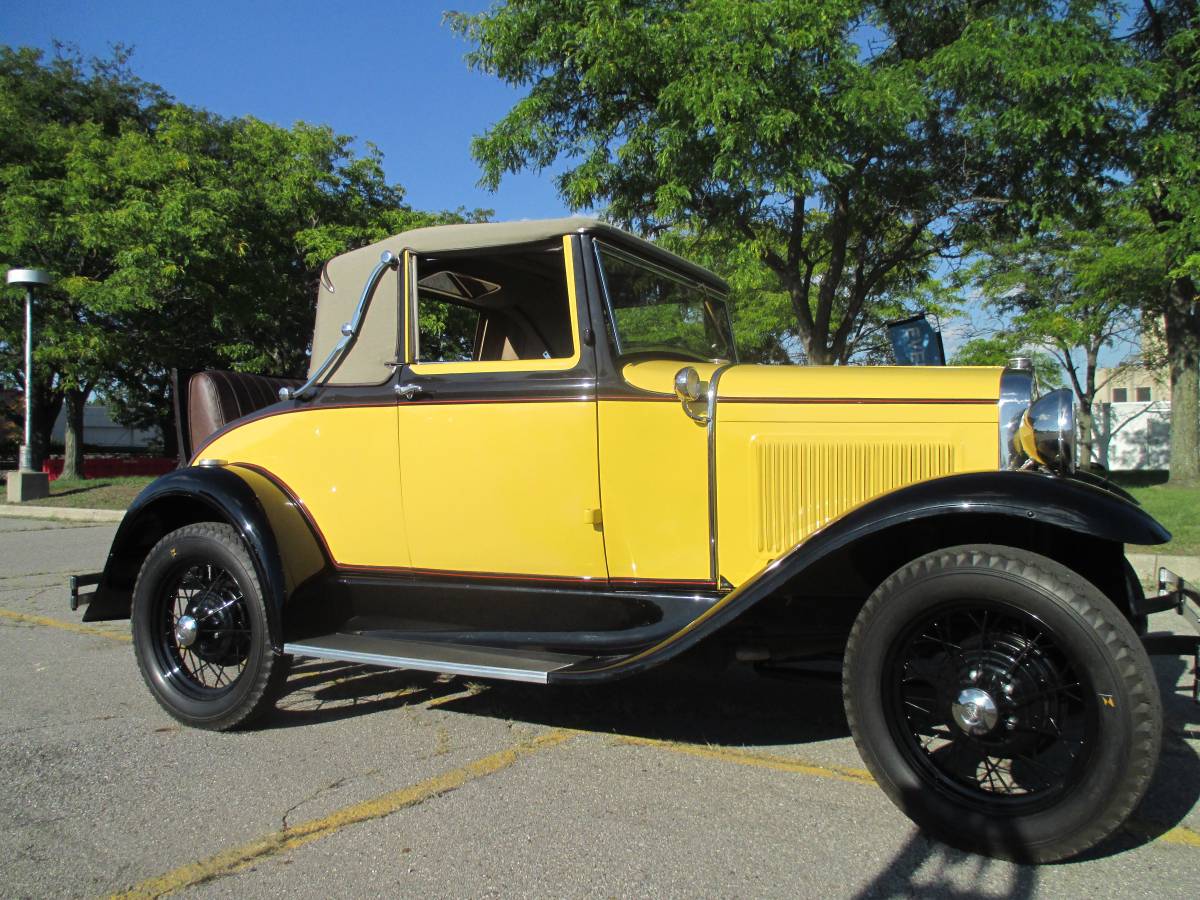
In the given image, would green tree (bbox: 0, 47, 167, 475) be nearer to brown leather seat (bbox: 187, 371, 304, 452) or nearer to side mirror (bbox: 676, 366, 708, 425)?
brown leather seat (bbox: 187, 371, 304, 452)

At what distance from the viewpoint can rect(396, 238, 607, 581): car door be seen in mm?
3070

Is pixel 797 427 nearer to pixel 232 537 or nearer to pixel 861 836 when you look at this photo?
pixel 861 836

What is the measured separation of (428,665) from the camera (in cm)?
298

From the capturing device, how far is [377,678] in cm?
425

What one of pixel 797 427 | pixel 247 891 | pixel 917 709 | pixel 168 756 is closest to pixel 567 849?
pixel 247 891

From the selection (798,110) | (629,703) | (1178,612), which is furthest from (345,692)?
(798,110)

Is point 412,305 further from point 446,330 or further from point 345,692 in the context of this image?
point 345,692

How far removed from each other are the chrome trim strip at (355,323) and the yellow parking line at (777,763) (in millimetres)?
1912

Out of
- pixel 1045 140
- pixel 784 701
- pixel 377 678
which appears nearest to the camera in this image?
pixel 784 701

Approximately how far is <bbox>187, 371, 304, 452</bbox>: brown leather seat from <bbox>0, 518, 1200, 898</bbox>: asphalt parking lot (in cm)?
127

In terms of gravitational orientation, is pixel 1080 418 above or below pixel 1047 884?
above

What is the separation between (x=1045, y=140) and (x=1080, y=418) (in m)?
7.58

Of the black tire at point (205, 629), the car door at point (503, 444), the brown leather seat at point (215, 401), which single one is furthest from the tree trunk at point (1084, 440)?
the brown leather seat at point (215, 401)

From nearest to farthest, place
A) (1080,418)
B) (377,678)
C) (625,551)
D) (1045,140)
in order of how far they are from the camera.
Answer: (1080,418) < (625,551) < (377,678) < (1045,140)
